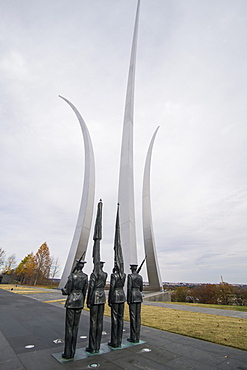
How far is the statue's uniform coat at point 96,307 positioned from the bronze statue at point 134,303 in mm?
817

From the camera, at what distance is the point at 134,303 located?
4699 millimetres

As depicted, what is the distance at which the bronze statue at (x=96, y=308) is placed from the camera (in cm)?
388

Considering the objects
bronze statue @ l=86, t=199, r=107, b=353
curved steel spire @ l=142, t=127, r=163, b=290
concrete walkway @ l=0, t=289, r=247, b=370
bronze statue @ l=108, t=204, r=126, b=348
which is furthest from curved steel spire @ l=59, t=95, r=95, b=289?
bronze statue @ l=86, t=199, r=107, b=353

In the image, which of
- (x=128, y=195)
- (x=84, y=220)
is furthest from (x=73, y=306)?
(x=84, y=220)

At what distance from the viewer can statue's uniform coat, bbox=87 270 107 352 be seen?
153 inches

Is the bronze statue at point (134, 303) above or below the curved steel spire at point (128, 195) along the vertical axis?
below

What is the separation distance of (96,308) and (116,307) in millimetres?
543

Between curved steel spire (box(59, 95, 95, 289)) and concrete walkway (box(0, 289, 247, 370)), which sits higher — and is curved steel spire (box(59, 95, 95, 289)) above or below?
above

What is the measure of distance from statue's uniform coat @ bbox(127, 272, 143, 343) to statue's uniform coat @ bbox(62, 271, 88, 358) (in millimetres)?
1216

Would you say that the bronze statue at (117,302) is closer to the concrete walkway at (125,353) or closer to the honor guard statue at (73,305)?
the concrete walkway at (125,353)

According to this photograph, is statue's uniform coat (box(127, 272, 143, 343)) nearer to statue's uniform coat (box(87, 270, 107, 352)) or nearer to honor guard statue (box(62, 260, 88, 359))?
statue's uniform coat (box(87, 270, 107, 352))

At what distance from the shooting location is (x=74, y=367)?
3225 millimetres

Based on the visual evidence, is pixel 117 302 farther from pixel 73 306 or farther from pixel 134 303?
pixel 73 306

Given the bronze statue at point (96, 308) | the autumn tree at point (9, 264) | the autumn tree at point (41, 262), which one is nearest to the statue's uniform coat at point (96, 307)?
the bronze statue at point (96, 308)
